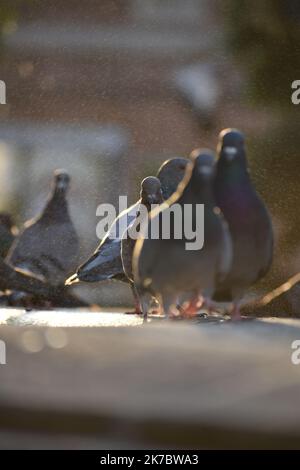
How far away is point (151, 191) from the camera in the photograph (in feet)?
8.01

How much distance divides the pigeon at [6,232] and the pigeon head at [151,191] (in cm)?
110

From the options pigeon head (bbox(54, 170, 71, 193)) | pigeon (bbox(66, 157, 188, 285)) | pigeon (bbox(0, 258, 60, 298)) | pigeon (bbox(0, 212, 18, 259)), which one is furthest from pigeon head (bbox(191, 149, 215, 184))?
pigeon (bbox(0, 212, 18, 259))

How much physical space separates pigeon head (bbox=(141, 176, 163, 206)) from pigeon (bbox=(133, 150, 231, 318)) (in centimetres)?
36

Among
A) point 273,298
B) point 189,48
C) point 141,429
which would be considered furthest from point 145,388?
point 189,48

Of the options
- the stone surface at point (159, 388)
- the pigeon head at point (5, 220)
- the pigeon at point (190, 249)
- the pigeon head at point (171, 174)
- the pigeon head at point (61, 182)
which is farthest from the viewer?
the pigeon head at point (5, 220)

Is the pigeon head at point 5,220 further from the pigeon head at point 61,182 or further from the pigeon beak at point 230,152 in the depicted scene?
the pigeon beak at point 230,152

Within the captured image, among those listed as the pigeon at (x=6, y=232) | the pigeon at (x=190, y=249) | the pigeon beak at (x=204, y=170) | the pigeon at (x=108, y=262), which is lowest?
the pigeon at (x=190, y=249)

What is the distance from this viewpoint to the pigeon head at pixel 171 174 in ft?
8.37

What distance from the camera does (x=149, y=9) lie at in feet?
15.7

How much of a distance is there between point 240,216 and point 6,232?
5.40 ft

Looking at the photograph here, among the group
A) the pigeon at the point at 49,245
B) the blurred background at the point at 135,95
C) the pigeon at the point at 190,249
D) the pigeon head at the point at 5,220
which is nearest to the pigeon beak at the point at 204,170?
the pigeon at the point at 190,249

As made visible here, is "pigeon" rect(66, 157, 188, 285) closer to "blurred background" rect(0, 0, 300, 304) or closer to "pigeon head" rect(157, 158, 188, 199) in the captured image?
"pigeon head" rect(157, 158, 188, 199)

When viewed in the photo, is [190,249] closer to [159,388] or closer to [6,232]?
[159,388]

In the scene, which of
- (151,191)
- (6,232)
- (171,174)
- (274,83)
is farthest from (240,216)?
(274,83)
